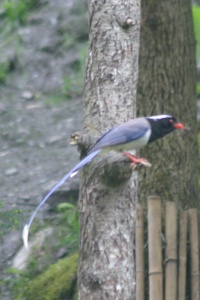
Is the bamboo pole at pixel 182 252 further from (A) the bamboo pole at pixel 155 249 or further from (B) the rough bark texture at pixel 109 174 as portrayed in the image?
(B) the rough bark texture at pixel 109 174

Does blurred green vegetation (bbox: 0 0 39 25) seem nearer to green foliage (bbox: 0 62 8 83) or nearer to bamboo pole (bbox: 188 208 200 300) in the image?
green foliage (bbox: 0 62 8 83)

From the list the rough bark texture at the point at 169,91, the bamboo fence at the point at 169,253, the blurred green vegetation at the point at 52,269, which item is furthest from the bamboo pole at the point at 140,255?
the blurred green vegetation at the point at 52,269

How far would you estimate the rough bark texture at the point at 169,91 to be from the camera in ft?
24.9

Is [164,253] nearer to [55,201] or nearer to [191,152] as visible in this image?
[191,152]

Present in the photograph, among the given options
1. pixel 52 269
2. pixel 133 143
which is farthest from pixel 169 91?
pixel 133 143

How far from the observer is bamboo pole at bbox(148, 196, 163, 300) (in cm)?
659

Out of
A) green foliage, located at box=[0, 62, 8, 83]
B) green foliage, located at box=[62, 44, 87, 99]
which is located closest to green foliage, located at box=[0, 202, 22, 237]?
green foliage, located at box=[62, 44, 87, 99]

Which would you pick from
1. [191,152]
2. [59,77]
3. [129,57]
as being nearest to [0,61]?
[59,77]

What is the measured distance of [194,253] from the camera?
6727 mm

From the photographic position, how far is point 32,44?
12008 mm

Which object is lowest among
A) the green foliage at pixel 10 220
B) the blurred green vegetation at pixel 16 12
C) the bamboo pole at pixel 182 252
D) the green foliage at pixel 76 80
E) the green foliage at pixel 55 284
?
the green foliage at pixel 55 284

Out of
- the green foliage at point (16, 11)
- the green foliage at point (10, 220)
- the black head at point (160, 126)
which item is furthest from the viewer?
the green foliage at point (16, 11)

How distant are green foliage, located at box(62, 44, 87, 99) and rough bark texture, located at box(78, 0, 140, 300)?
5453 mm

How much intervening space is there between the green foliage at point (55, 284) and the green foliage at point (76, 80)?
3423 millimetres
